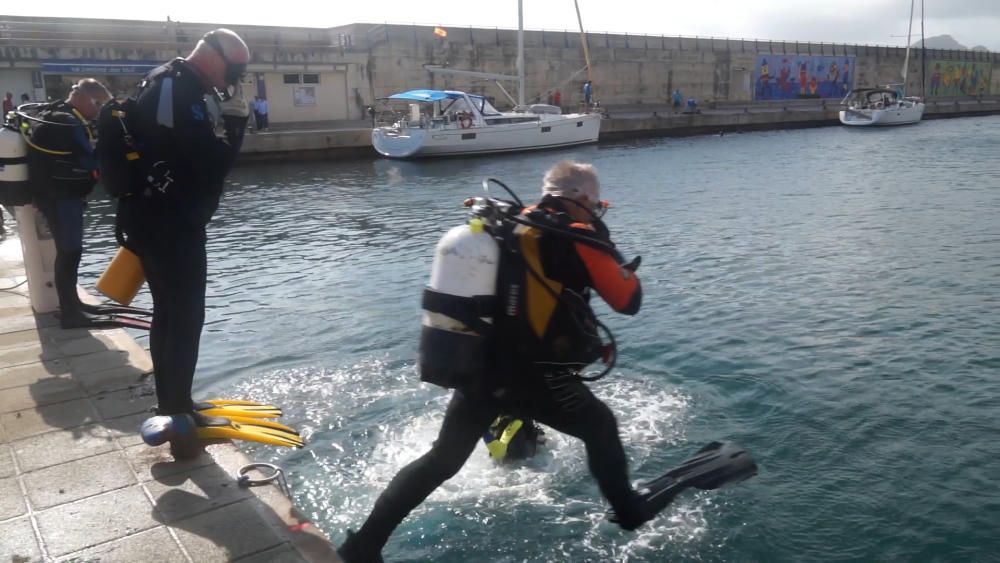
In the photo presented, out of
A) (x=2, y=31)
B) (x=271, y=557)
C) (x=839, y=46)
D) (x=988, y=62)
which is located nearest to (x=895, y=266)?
(x=271, y=557)

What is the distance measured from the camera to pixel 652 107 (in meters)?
53.2

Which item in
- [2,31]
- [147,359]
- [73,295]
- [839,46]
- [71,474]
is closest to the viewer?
[71,474]

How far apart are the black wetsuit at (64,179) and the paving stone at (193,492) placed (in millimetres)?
2994

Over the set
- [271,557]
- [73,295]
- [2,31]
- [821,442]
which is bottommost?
[821,442]

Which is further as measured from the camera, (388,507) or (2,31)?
(2,31)

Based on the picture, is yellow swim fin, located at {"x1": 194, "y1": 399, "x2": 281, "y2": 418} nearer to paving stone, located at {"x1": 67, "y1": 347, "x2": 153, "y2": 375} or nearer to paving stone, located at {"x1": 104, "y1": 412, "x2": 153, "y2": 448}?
paving stone, located at {"x1": 104, "y1": 412, "x2": 153, "y2": 448}

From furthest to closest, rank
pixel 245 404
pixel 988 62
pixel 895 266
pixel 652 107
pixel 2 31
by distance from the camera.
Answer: pixel 988 62, pixel 652 107, pixel 2 31, pixel 895 266, pixel 245 404

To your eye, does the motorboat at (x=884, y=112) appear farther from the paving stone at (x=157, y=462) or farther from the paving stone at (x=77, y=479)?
the paving stone at (x=77, y=479)

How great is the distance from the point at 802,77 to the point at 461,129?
139 ft

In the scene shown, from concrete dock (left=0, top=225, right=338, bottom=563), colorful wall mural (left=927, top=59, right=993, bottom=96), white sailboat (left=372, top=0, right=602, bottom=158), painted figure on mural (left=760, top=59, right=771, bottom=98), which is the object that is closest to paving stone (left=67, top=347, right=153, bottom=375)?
concrete dock (left=0, top=225, right=338, bottom=563)

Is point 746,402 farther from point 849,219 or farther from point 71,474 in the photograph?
point 849,219

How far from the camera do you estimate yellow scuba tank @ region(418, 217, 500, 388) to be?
2924mm

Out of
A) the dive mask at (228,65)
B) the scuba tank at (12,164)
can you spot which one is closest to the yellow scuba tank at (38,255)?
the scuba tank at (12,164)

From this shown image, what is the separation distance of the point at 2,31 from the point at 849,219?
108 ft
